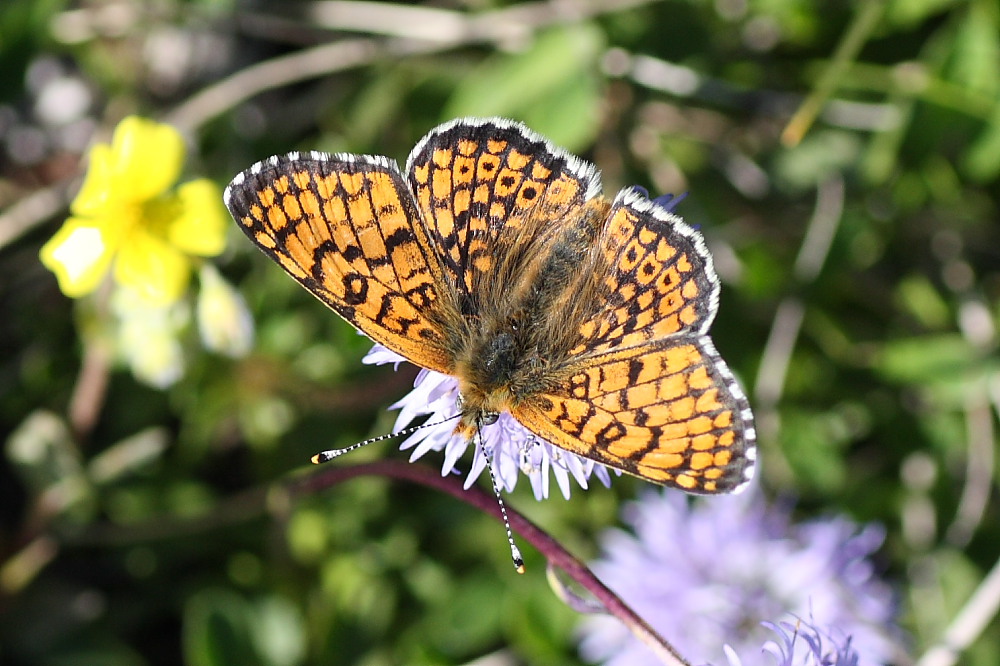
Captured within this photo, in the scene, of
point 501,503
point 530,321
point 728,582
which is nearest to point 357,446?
point 501,503

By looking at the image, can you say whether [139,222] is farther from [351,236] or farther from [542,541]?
[542,541]

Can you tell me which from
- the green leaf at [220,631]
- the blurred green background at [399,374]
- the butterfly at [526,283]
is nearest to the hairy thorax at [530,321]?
the butterfly at [526,283]

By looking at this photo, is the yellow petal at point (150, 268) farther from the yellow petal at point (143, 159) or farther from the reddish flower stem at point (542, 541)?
the reddish flower stem at point (542, 541)

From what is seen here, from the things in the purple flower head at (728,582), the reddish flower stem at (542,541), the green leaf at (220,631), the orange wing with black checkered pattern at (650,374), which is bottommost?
the purple flower head at (728,582)

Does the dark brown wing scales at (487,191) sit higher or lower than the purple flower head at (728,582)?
higher

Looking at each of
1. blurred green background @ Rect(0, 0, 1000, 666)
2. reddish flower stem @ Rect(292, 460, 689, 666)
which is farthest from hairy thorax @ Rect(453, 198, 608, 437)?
blurred green background @ Rect(0, 0, 1000, 666)

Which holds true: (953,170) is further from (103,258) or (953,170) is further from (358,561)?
(103,258)
